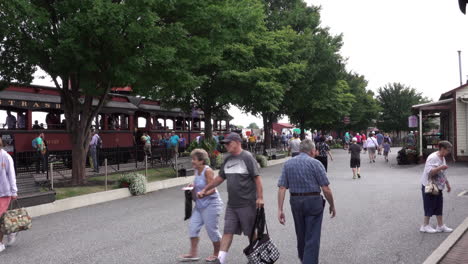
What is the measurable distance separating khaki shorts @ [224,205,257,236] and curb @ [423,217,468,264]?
2253 millimetres

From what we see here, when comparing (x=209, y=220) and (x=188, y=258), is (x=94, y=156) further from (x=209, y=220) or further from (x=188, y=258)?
(x=209, y=220)

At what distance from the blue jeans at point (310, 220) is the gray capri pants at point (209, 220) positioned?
1.26 meters

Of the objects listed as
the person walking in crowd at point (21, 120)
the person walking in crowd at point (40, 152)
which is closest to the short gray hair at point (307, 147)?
the person walking in crowd at point (40, 152)

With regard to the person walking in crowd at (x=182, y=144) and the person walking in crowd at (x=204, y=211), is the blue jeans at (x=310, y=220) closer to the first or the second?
the person walking in crowd at (x=204, y=211)

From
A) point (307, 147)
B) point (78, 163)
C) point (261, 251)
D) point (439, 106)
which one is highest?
point (439, 106)

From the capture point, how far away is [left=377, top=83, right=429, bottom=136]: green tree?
219 feet

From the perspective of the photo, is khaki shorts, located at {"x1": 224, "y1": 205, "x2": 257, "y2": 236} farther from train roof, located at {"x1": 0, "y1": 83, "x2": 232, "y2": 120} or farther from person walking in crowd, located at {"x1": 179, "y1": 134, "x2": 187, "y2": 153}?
person walking in crowd, located at {"x1": 179, "y1": 134, "x2": 187, "y2": 153}

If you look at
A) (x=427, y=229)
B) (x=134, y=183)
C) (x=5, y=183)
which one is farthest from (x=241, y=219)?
(x=134, y=183)

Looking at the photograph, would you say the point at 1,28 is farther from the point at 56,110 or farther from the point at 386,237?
the point at 386,237

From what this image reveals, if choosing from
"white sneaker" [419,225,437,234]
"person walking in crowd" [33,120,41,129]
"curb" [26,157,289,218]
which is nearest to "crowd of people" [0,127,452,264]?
"white sneaker" [419,225,437,234]

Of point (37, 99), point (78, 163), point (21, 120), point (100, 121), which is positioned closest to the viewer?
point (78, 163)

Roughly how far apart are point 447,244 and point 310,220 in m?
2.88

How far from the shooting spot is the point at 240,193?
18.3ft

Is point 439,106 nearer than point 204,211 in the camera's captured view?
No
